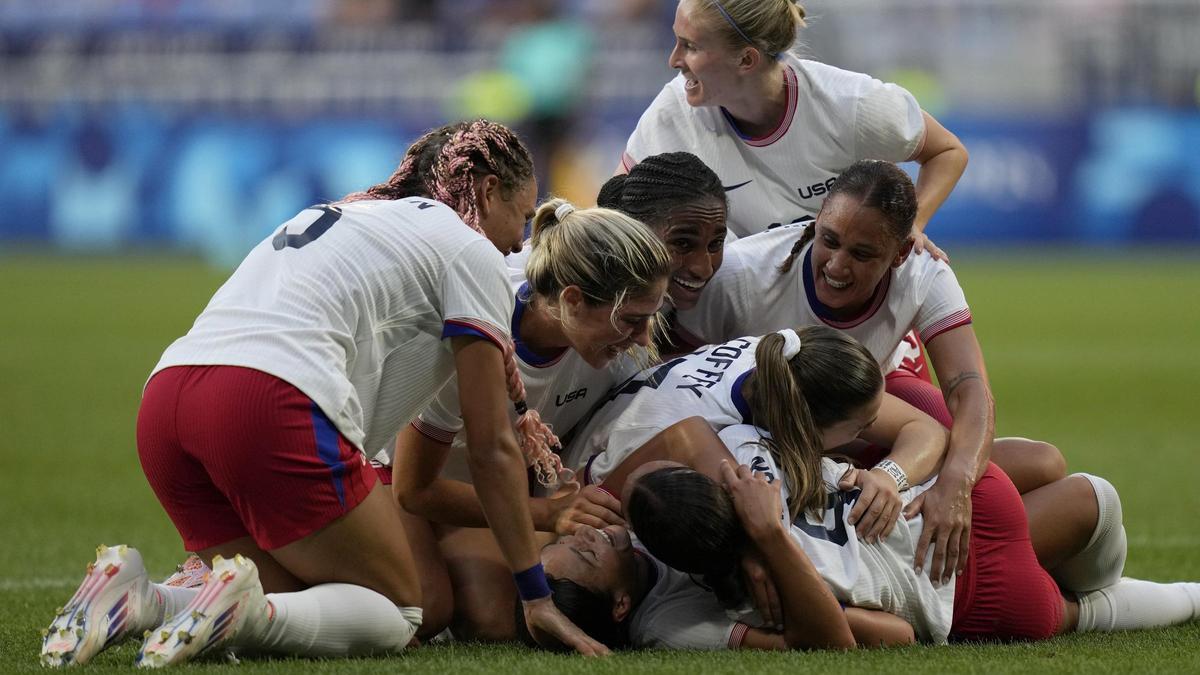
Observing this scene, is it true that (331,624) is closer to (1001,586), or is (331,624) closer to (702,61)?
(1001,586)

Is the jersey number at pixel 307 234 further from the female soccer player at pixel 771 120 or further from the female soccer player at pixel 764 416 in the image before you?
the female soccer player at pixel 771 120

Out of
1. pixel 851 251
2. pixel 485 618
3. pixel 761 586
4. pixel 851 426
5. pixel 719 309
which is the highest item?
pixel 851 251

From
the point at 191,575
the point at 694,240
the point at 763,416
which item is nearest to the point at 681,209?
the point at 694,240

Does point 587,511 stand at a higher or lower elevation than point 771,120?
lower

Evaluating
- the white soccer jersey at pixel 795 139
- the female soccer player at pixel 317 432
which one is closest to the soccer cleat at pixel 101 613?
the female soccer player at pixel 317 432

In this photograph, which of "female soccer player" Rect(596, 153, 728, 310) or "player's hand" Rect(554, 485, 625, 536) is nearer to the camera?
"player's hand" Rect(554, 485, 625, 536)

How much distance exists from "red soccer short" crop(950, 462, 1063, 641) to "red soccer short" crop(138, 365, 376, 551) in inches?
65.7

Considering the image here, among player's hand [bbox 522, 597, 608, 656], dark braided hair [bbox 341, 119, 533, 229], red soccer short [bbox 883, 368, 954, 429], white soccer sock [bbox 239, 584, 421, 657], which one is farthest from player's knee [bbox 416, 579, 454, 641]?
red soccer short [bbox 883, 368, 954, 429]

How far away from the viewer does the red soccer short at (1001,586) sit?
4.34 meters

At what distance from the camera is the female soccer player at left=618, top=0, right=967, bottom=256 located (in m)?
5.39

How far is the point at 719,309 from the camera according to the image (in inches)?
204

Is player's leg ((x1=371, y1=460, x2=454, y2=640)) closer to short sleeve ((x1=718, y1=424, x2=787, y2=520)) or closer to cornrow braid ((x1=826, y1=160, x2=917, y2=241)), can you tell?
short sleeve ((x1=718, y1=424, x2=787, y2=520))

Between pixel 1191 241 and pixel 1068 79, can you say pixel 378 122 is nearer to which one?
pixel 1068 79

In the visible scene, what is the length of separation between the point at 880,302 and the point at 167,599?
7.57 ft
